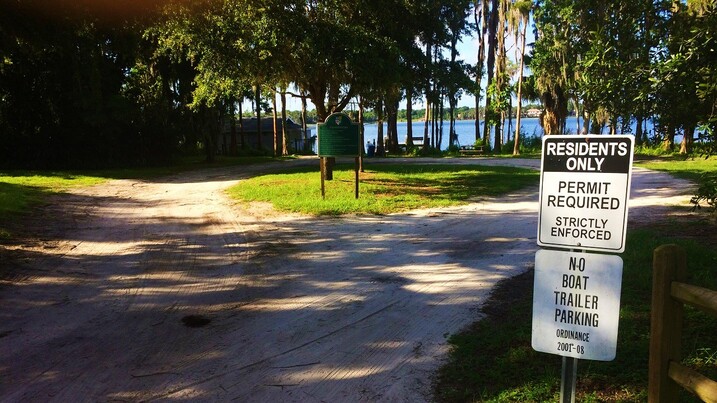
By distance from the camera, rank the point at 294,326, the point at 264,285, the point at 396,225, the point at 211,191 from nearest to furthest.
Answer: the point at 294,326, the point at 264,285, the point at 396,225, the point at 211,191

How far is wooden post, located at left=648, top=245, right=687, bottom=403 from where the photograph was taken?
248 centimetres

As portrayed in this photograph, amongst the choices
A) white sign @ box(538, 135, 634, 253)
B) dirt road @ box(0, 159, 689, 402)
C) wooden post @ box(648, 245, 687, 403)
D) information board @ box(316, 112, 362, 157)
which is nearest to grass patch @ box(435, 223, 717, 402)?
dirt road @ box(0, 159, 689, 402)

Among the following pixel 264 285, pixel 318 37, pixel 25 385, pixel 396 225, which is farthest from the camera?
pixel 318 37

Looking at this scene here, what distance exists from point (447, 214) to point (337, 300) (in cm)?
576

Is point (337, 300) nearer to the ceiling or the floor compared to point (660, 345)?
nearer to the floor

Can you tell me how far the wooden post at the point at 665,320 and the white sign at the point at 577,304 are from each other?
28 cm

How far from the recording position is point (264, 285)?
598 cm

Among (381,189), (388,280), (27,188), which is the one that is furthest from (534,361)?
(27,188)

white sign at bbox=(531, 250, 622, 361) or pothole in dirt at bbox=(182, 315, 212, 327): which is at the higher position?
white sign at bbox=(531, 250, 622, 361)

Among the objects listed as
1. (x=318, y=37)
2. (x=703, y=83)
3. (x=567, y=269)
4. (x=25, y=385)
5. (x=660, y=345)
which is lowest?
(x=25, y=385)

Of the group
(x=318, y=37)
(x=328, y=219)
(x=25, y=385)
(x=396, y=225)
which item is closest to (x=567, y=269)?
(x=25, y=385)

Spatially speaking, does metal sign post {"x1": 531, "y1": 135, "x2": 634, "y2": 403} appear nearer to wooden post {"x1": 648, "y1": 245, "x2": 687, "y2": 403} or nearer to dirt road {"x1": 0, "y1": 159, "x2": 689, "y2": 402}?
wooden post {"x1": 648, "y1": 245, "x2": 687, "y2": 403}

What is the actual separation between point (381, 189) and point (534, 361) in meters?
10.5

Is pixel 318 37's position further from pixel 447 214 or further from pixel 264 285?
pixel 264 285
